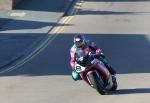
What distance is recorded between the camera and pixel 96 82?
18469 mm

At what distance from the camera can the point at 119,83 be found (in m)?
20.4

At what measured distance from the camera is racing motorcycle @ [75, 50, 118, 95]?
18.5m

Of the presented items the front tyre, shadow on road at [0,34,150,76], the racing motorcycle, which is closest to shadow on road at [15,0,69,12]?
shadow on road at [0,34,150,76]

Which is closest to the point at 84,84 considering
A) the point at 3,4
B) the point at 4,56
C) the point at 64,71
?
the point at 64,71

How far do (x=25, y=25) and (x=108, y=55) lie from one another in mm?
9212

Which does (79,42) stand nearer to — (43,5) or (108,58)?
(108,58)

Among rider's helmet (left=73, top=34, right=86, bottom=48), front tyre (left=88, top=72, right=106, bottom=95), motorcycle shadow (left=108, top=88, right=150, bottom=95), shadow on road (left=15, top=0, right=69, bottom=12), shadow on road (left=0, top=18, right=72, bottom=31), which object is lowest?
shadow on road (left=15, top=0, right=69, bottom=12)

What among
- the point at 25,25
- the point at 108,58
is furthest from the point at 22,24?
the point at 108,58

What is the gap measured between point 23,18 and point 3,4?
2.48 m

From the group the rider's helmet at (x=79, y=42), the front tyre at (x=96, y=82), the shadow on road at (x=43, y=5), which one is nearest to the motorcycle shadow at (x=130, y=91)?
the front tyre at (x=96, y=82)

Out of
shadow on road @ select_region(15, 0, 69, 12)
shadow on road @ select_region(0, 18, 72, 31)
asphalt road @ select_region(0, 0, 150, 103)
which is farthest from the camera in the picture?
shadow on road @ select_region(15, 0, 69, 12)

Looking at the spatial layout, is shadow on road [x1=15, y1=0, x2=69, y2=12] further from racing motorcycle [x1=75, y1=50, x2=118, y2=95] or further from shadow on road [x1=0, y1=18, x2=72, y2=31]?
racing motorcycle [x1=75, y1=50, x2=118, y2=95]

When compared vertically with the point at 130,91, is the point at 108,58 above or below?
below

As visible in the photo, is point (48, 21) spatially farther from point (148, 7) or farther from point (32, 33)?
point (148, 7)
